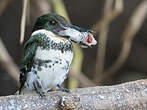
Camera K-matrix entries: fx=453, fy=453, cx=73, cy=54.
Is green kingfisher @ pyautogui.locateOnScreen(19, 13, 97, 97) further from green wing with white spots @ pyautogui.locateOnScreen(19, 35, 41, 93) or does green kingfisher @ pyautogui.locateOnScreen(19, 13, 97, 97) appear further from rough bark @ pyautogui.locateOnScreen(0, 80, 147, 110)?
rough bark @ pyautogui.locateOnScreen(0, 80, 147, 110)

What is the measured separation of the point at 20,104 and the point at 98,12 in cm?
238

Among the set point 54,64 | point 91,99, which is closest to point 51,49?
point 54,64

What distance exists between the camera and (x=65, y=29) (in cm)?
224

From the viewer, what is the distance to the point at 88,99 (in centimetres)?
199

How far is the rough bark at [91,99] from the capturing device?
192 centimetres

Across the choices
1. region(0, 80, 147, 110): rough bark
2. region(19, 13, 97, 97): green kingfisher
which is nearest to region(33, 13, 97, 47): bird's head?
region(19, 13, 97, 97): green kingfisher

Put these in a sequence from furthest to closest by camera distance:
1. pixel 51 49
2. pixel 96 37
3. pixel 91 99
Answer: pixel 96 37, pixel 51 49, pixel 91 99

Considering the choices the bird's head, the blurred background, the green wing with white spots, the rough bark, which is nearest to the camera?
the rough bark

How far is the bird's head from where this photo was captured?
7.07ft

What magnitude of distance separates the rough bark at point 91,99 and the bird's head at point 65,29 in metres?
0.25

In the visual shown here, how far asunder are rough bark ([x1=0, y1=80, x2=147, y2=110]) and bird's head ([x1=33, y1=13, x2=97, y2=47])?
0.82 ft

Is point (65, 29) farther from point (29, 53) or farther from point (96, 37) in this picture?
point (96, 37)

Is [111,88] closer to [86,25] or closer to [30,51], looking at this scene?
[30,51]

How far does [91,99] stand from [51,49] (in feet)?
1.22
